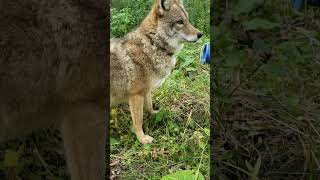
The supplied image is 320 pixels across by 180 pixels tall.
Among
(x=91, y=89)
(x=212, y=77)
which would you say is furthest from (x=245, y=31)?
Answer: (x=91, y=89)

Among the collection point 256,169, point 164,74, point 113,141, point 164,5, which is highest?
point 164,5

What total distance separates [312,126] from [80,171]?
113cm

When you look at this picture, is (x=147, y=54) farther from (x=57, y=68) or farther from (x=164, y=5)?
(x=57, y=68)

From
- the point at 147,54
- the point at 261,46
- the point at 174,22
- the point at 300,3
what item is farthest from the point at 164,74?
the point at 300,3

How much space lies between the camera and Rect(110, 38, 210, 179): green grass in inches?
104

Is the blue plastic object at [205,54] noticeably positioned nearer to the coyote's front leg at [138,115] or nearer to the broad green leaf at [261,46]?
the coyote's front leg at [138,115]

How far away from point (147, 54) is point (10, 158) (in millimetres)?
775

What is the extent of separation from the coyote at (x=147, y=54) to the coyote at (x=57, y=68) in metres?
0.19

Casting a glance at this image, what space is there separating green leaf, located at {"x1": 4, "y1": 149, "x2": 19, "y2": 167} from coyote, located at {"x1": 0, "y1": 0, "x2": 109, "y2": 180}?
0.30m

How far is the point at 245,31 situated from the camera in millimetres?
3035

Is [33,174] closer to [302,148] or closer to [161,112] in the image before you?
[161,112]

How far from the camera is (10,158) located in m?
2.84

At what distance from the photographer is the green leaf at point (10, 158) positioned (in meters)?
2.83

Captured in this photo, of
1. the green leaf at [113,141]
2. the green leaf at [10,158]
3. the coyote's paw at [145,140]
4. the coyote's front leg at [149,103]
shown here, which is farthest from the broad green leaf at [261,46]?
the green leaf at [10,158]
